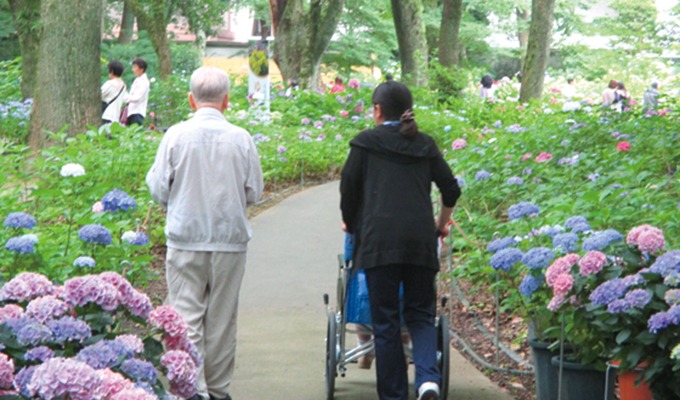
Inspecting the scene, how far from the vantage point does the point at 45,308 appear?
357cm

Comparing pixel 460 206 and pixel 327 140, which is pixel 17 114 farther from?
pixel 460 206

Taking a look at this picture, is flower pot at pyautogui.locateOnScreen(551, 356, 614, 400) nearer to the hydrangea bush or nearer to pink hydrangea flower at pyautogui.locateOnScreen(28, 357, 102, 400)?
the hydrangea bush

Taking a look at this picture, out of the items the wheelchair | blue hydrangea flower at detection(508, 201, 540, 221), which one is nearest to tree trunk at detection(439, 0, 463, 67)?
blue hydrangea flower at detection(508, 201, 540, 221)

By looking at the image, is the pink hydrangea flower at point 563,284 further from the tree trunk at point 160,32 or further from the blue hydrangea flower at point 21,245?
the tree trunk at point 160,32

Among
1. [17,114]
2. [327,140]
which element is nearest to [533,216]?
[327,140]

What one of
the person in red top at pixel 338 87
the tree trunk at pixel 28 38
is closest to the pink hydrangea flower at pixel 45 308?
the tree trunk at pixel 28 38

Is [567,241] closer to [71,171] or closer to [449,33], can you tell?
[71,171]

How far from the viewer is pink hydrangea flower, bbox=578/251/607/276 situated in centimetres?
501

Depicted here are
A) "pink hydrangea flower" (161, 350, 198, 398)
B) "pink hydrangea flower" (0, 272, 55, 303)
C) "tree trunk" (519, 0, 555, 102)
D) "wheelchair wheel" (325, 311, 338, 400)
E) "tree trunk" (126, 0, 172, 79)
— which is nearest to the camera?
"pink hydrangea flower" (161, 350, 198, 398)

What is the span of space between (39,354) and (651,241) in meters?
2.63

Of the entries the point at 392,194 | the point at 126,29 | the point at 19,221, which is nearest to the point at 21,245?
the point at 19,221

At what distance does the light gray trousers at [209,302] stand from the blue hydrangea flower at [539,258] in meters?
1.38

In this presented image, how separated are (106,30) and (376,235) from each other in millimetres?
45417

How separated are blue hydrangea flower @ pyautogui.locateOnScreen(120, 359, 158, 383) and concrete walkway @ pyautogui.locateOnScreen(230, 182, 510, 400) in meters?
3.12
